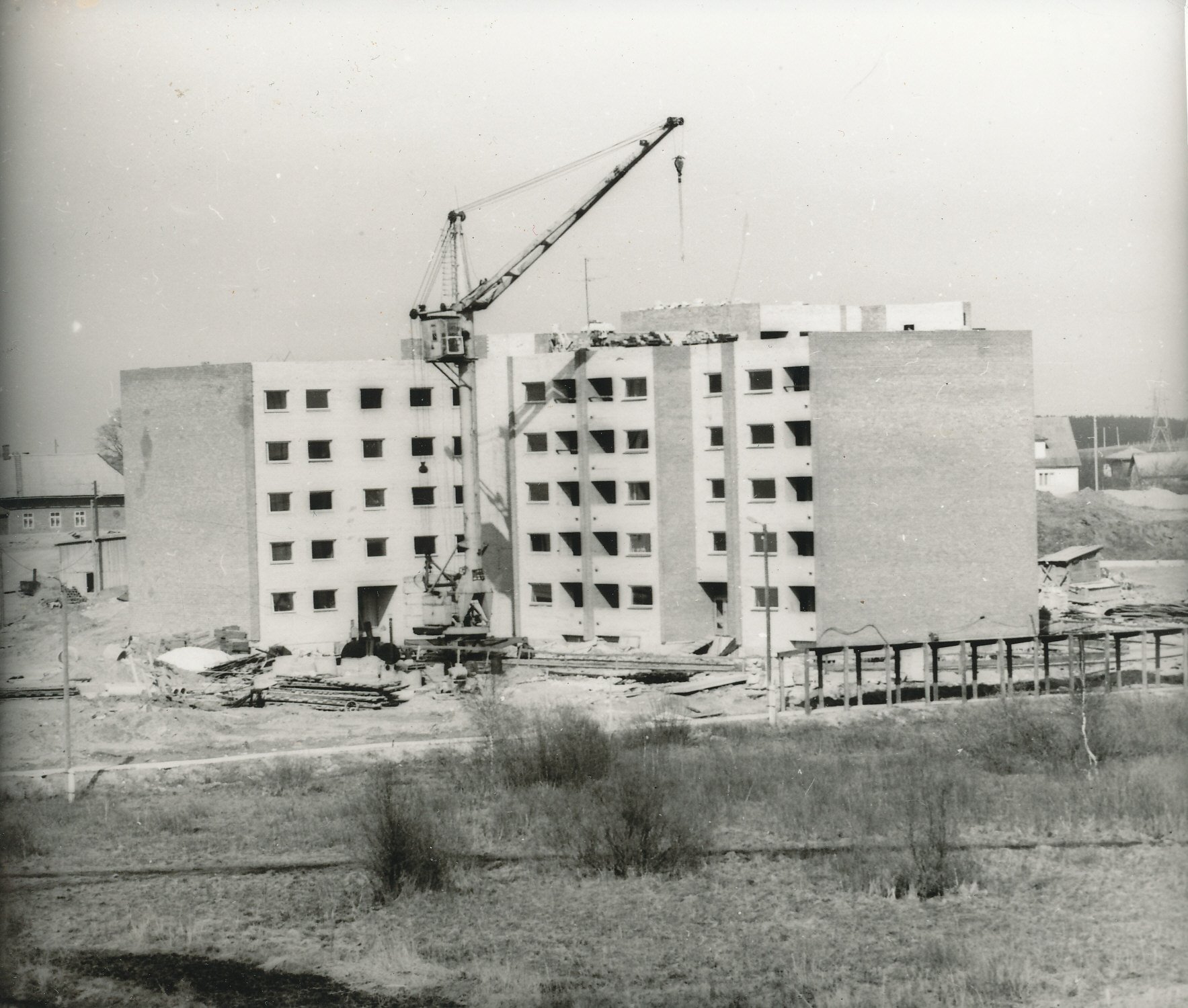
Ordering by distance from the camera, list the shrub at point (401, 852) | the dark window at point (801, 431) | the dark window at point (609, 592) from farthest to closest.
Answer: the dark window at point (609, 592)
the dark window at point (801, 431)
the shrub at point (401, 852)

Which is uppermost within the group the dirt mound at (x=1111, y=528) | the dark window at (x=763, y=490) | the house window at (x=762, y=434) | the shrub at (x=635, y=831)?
the house window at (x=762, y=434)

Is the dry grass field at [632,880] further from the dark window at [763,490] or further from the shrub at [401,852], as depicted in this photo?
the dark window at [763,490]

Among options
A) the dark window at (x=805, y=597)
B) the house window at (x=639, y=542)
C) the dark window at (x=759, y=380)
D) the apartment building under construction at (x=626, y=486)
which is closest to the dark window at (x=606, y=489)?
the apartment building under construction at (x=626, y=486)

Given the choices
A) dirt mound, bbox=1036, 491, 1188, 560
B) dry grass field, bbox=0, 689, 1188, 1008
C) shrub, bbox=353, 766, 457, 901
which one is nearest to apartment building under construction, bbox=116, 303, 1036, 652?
dry grass field, bbox=0, 689, 1188, 1008

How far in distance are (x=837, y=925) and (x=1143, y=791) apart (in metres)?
8.39

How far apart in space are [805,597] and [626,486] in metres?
8.23

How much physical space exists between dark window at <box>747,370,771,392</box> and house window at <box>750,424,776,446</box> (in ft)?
4.40

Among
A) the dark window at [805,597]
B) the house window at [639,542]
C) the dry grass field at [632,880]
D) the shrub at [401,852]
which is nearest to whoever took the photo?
the dry grass field at [632,880]

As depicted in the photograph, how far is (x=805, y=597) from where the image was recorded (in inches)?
1876

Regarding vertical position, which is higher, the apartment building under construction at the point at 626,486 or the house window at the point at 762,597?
the apartment building under construction at the point at 626,486

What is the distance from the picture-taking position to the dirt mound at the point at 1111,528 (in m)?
74.0

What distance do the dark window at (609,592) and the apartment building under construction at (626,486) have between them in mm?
90

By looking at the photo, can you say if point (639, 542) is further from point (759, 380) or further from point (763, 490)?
point (759, 380)

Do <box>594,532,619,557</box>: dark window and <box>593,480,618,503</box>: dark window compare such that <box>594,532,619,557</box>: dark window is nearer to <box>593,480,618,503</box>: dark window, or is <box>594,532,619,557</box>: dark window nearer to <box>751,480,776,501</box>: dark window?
<box>593,480,618,503</box>: dark window
